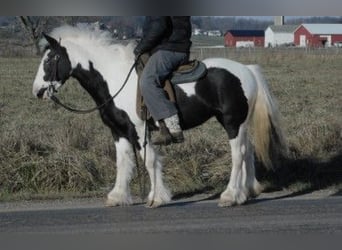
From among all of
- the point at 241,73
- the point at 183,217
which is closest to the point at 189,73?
the point at 241,73

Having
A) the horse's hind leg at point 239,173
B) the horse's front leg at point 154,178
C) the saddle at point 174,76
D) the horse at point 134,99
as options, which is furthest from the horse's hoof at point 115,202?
the horse's hind leg at point 239,173

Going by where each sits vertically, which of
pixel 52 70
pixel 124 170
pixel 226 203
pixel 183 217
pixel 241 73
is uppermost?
pixel 52 70

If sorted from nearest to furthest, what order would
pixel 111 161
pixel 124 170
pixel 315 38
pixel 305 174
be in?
pixel 124 170 < pixel 305 174 < pixel 111 161 < pixel 315 38

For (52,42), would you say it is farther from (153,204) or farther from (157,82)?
(153,204)

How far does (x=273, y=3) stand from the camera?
8.39ft

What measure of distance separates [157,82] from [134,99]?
37 centimetres

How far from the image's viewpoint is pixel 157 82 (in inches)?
268

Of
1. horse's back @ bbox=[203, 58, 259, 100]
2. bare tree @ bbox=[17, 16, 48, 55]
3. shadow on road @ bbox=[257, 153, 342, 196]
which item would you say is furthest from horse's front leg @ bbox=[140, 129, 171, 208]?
bare tree @ bbox=[17, 16, 48, 55]

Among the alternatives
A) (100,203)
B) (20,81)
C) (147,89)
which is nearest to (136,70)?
(147,89)

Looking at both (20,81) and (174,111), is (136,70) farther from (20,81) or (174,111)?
(20,81)

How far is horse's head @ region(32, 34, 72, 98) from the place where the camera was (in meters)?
7.13

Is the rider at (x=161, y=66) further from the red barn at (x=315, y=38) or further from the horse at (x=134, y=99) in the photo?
the red barn at (x=315, y=38)

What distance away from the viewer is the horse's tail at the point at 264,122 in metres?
7.25

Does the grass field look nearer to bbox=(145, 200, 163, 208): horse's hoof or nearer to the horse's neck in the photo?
bbox=(145, 200, 163, 208): horse's hoof
